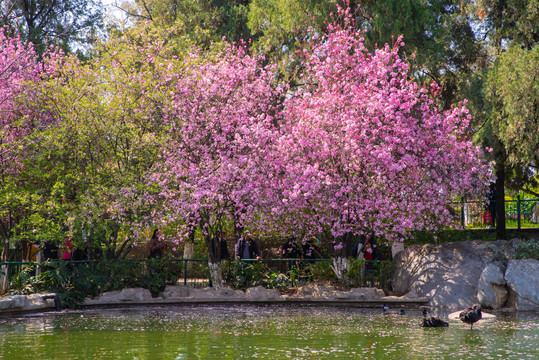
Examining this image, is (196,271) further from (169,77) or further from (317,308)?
(169,77)

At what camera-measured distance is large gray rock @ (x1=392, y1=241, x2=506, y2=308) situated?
1986cm

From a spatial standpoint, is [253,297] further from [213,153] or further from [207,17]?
[207,17]

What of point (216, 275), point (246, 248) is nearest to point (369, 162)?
point (246, 248)

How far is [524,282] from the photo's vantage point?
1873 cm

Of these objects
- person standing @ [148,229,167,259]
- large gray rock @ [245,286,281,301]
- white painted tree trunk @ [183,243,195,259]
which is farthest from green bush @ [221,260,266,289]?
white painted tree trunk @ [183,243,195,259]

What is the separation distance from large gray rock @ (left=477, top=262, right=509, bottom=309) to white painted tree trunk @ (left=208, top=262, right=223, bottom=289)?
8071 mm

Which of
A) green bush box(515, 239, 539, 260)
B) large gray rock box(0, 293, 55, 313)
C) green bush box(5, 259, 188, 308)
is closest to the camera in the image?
large gray rock box(0, 293, 55, 313)

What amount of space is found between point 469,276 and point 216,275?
26.2 ft

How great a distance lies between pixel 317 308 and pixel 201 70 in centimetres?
904

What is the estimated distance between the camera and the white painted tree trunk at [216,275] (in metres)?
21.6

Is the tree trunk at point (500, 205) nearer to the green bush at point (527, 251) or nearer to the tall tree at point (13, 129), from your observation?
the green bush at point (527, 251)

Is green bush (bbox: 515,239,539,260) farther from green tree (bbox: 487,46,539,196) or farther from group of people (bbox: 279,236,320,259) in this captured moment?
group of people (bbox: 279,236,320,259)

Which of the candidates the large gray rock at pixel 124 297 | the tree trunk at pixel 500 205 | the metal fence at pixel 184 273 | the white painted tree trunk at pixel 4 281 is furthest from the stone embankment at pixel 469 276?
the white painted tree trunk at pixel 4 281

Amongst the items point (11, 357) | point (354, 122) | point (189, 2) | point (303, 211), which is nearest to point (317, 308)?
point (303, 211)
